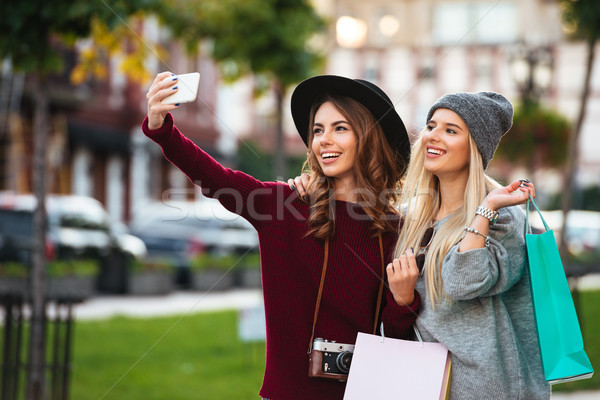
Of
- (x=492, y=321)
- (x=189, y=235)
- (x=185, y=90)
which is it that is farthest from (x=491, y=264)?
(x=189, y=235)

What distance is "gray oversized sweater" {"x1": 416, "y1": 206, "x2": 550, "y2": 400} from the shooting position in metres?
2.09

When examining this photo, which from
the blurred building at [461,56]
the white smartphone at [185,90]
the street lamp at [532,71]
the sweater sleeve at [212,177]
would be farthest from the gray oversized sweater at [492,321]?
the blurred building at [461,56]

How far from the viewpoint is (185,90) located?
7.06 feet

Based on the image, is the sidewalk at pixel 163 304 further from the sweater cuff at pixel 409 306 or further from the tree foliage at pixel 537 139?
the sweater cuff at pixel 409 306

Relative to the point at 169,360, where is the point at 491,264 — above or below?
above

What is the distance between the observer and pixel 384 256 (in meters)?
2.46

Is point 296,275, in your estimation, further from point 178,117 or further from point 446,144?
point 178,117

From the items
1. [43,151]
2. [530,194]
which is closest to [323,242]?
[530,194]

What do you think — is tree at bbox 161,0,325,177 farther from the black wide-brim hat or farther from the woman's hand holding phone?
the woman's hand holding phone

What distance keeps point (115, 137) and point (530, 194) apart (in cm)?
1999

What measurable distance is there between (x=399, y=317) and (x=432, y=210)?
43cm

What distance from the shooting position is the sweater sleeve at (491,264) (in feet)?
6.76

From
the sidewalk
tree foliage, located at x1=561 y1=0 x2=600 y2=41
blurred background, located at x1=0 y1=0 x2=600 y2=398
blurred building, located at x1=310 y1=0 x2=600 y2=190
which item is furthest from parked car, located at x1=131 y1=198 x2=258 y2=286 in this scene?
blurred building, located at x1=310 y1=0 x2=600 y2=190

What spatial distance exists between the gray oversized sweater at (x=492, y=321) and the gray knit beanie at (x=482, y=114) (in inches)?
9.8
